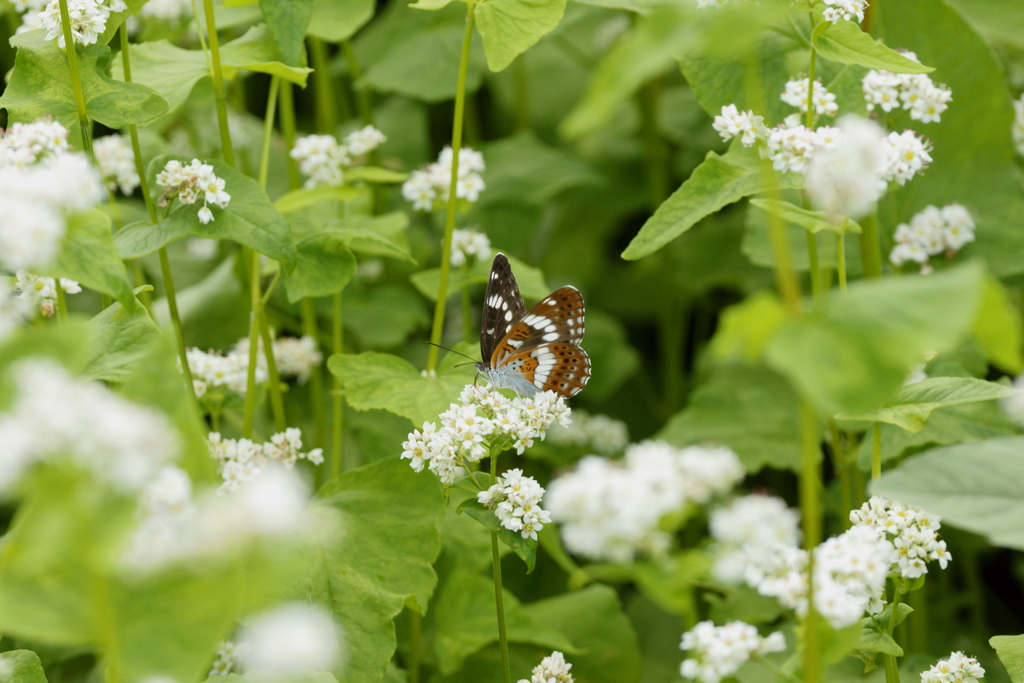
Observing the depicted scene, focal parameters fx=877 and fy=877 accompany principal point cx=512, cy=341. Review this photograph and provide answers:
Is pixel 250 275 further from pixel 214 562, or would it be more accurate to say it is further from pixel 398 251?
pixel 214 562

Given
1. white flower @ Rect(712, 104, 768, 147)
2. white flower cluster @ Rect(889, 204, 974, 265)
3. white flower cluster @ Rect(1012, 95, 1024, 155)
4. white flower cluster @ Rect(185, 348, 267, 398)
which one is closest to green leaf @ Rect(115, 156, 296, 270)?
white flower cluster @ Rect(185, 348, 267, 398)

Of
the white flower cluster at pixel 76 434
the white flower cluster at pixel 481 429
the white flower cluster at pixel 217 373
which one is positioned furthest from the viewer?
the white flower cluster at pixel 217 373

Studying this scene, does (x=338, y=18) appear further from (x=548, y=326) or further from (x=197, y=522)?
(x=197, y=522)

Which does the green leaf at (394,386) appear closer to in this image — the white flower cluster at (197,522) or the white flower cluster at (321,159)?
the white flower cluster at (321,159)

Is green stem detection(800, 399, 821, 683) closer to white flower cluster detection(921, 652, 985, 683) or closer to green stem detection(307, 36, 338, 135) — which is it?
white flower cluster detection(921, 652, 985, 683)

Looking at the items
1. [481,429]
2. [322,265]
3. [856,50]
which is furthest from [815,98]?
[322,265]

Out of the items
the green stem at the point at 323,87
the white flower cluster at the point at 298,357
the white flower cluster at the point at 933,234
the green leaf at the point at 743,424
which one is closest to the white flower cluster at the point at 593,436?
the green leaf at the point at 743,424
